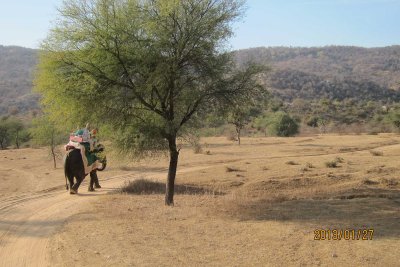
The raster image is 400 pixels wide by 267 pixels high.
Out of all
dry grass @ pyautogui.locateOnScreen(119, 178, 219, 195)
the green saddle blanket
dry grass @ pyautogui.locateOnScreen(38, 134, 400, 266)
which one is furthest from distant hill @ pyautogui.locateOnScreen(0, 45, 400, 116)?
the green saddle blanket

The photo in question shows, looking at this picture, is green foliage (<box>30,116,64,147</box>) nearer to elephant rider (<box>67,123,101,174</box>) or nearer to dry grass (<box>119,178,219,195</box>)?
dry grass (<box>119,178,219,195</box>)

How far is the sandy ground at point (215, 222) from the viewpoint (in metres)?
9.44

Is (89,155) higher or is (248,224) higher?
(89,155)

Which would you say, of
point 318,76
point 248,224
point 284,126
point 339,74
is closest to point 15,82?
point 318,76

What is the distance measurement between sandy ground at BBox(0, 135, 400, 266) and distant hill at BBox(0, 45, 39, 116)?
53928 mm

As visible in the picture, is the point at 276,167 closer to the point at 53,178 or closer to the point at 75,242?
the point at 53,178

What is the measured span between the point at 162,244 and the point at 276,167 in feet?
58.6

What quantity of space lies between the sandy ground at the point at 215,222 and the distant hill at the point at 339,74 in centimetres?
3751

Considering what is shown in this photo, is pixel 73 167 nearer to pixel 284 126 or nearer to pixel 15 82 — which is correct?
pixel 284 126

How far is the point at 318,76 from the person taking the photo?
125 metres

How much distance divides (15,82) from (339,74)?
97.1 metres

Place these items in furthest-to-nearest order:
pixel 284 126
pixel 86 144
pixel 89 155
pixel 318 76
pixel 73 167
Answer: pixel 318 76 < pixel 284 126 < pixel 89 155 < pixel 86 144 < pixel 73 167

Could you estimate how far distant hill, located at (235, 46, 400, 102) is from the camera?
10769cm

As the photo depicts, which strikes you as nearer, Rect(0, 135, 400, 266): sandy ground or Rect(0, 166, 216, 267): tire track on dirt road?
Rect(0, 135, 400, 266): sandy ground
